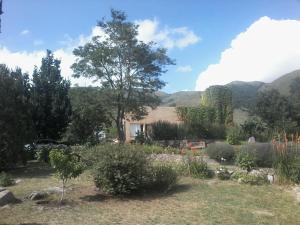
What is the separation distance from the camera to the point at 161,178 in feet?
39.4

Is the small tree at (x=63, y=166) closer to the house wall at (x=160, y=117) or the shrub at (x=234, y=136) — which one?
the shrub at (x=234, y=136)

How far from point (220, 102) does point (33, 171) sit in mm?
24487

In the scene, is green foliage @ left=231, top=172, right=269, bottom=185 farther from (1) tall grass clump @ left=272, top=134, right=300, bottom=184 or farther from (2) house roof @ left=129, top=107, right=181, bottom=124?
(2) house roof @ left=129, top=107, right=181, bottom=124

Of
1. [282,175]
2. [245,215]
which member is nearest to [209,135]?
[282,175]

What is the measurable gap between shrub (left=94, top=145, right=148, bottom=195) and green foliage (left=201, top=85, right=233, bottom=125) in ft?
88.0

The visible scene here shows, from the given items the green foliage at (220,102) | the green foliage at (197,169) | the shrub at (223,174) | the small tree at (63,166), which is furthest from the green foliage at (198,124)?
the small tree at (63,166)

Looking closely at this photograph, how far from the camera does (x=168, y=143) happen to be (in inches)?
1067

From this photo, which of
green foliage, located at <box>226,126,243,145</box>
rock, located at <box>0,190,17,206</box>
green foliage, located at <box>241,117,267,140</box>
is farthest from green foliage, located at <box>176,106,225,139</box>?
rock, located at <box>0,190,17,206</box>

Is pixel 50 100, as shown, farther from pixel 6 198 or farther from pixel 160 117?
pixel 6 198

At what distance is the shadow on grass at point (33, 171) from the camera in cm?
1592

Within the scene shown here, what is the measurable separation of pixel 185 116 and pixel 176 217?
85.8 feet

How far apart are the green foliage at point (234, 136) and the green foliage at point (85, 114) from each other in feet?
27.3

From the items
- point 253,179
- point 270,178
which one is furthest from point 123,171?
point 270,178

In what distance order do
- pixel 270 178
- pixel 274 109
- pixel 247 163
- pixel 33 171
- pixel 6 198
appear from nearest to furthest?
pixel 6 198
pixel 270 178
pixel 247 163
pixel 33 171
pixel 274 109
